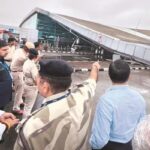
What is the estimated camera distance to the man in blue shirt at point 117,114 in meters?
2.73

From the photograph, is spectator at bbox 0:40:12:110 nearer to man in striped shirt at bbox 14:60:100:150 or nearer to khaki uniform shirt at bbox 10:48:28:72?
khaki uniform shirt at bbox 10:48:28:72

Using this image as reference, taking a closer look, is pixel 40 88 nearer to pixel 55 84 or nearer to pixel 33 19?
pixel 55 84

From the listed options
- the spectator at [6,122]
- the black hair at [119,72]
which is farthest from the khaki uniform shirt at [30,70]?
the spectator at [6,122]

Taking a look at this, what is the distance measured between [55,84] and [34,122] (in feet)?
1.20

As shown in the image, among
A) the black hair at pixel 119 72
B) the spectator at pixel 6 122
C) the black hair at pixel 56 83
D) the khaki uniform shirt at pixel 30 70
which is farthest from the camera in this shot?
the khaki uniform shirt at pixel 30 70

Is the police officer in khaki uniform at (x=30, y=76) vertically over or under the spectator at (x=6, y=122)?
under

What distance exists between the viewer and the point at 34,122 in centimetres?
191

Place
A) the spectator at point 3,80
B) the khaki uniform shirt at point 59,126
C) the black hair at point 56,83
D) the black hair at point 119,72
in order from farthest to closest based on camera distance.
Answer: the spectator at point 3,80, the black hair at point 119,72, the black hair at point 56,83, the khaki uniform shirt at point 59,126

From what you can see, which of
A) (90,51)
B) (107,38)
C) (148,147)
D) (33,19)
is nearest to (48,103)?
(148,147)

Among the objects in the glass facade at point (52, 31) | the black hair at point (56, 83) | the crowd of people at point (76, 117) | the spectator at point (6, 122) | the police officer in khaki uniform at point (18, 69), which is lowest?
the glass facade at point (52, 31)

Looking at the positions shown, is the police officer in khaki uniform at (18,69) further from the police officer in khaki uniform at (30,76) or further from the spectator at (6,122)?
the spectator at (6,122)

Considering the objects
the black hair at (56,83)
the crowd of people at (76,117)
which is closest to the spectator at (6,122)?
the crowd of people at (76,117)

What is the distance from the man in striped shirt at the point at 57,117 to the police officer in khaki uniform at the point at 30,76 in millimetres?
3399

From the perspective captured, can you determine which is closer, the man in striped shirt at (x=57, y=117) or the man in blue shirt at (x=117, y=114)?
the man in striped shirt at (x=57, y=117)
